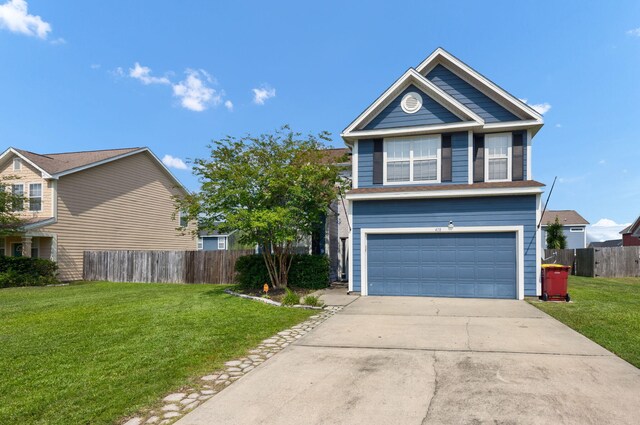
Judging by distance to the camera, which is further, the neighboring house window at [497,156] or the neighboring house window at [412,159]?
the neighboring house window at [412,159]

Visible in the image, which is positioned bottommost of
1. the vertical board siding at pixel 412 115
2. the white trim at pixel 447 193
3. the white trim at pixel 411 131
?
the white trim at pixel 447 193

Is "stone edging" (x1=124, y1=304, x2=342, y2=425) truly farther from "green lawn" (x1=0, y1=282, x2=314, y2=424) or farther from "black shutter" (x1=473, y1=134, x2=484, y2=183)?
"black shutter" (x1=473, y1=134, x2=484, y2=183)

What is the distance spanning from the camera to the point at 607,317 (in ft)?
29.7

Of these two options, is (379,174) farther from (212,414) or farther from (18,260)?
(18,260)

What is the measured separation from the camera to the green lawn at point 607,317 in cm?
668

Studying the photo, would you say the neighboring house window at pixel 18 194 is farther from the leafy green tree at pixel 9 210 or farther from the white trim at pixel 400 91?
the white trim at pixel 400 91

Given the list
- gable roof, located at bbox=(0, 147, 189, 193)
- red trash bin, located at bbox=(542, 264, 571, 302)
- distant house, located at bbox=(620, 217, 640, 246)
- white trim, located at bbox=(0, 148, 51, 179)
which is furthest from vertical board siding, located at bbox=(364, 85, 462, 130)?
distant house, located at bbox=(620, 217, 640, 246)

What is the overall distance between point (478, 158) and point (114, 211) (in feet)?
65.9

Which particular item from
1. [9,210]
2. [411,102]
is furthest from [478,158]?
[9,210]

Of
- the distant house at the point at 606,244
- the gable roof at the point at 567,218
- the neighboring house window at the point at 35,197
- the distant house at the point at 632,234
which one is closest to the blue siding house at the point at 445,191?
the neighboring house window at the point at 35,197

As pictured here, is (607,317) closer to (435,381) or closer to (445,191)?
(445,191)

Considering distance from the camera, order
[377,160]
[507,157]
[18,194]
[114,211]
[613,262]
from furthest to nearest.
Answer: [114,211], [613,262], [18,194], [377,160], [507,157]

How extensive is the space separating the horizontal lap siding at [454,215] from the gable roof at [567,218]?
33815mm

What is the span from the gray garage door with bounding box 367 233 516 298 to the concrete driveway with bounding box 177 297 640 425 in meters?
4.37
